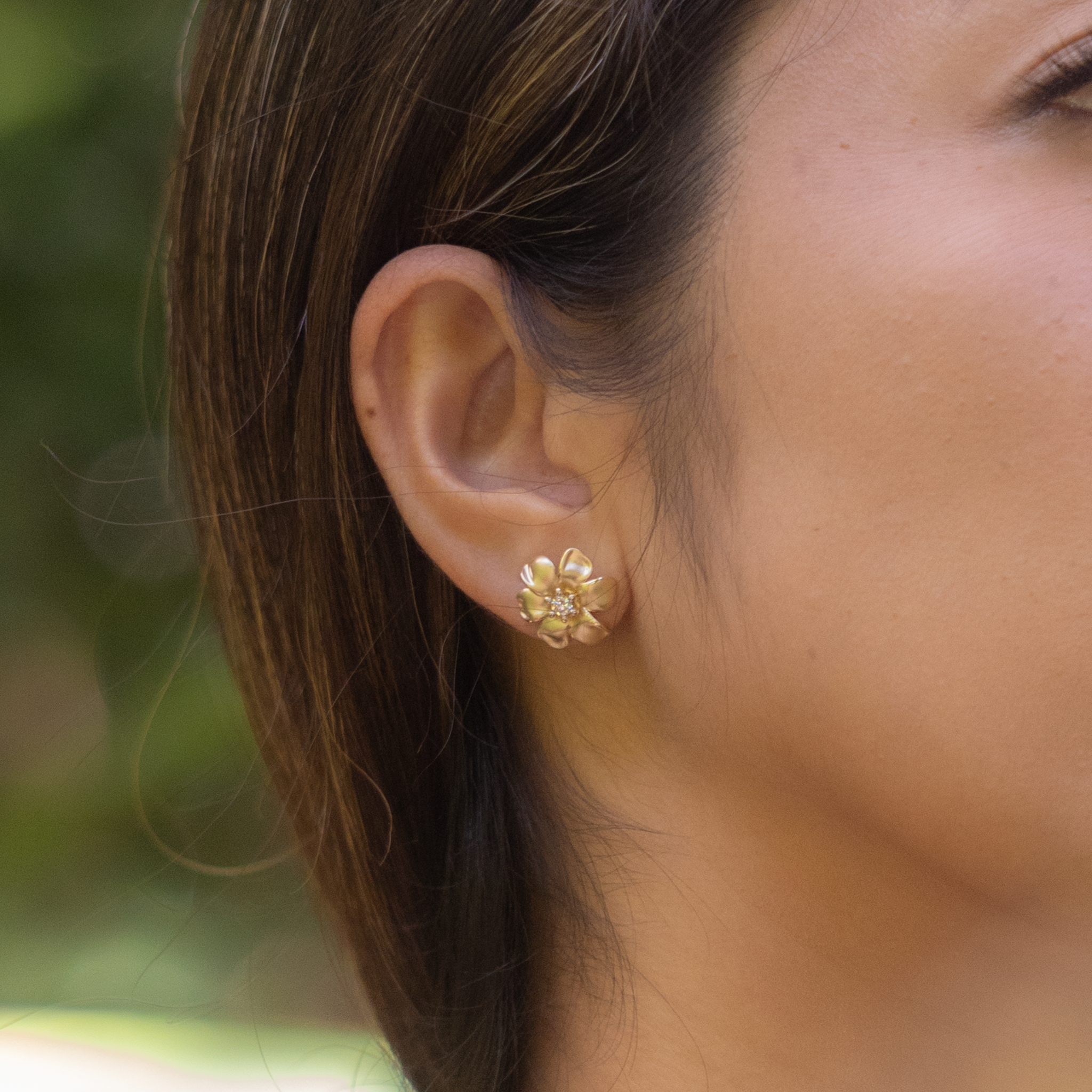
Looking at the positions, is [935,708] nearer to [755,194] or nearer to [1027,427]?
[1027,427]

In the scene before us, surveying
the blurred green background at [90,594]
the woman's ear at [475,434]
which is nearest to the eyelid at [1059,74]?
the woman's ear at [475,434]

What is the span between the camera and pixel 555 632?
1036 millimetres

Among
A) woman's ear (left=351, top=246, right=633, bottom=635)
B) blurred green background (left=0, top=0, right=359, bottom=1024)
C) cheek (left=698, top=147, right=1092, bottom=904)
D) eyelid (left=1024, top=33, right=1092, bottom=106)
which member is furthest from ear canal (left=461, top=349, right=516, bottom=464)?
blurred green background (left=0, top=0, right=359, bottom=1024)

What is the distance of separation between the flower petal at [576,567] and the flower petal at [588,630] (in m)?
0.03

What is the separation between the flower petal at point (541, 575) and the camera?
1.03m

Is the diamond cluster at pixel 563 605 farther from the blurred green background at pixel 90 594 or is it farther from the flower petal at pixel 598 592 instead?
the blurred green background at pixel 90 594

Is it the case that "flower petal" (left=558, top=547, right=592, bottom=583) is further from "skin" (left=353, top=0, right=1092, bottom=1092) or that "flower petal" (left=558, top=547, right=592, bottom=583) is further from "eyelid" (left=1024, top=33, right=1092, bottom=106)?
"eyelid" (left=1024, top=33, right=1092, bottom=106)

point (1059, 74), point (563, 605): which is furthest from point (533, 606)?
point (1059, 74)

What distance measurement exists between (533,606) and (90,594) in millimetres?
1590

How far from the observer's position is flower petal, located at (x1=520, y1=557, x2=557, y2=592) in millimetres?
1029

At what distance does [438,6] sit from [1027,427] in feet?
1.99

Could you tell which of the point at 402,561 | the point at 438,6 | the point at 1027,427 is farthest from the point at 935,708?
the point at 438,6

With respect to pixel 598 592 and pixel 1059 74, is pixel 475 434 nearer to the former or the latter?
pixel 598 592

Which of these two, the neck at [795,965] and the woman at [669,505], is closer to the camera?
the woman at [669,505]
